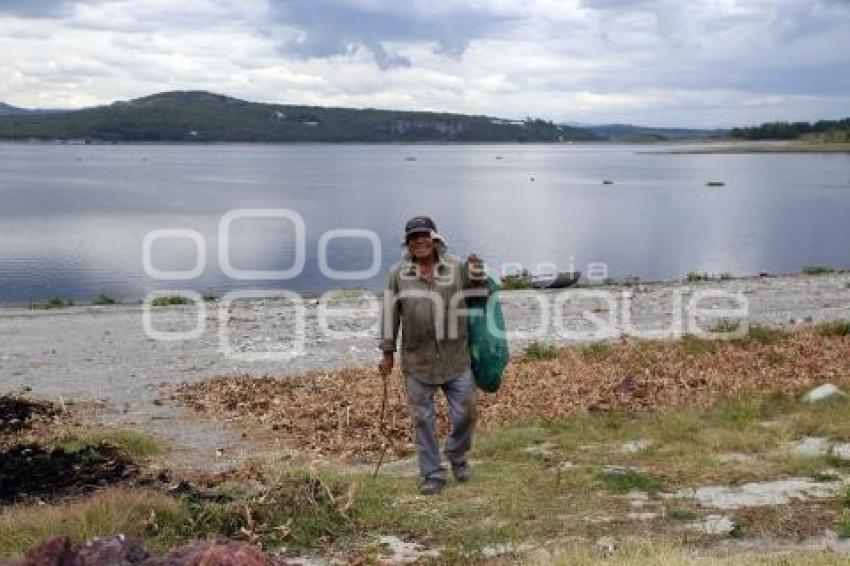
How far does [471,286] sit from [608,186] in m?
106

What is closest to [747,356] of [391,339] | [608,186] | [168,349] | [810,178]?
[391,339]

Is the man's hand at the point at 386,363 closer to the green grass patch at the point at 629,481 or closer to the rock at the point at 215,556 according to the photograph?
the green grass patch at the point at 629,481

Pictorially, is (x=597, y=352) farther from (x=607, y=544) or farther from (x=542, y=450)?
(x=607, y=544)

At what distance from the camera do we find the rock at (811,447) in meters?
9.07

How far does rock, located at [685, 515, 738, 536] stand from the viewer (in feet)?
22.5

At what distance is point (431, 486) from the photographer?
820 cm

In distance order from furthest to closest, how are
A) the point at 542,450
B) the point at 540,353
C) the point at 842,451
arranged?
1. the point at 540,353
2. the point at 542,450
3. the point at 842,451

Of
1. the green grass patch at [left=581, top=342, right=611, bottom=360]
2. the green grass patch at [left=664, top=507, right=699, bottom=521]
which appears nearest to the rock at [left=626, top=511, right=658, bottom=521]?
the green grass patch at [left=664, top=507, right=699, bottom=521]

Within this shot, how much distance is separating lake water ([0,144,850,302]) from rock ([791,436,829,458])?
28956mm

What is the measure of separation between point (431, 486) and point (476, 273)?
1.70m

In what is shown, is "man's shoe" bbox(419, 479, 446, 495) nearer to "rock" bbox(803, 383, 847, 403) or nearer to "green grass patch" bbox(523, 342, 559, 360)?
"rock" bbox(803, 383, 847, 403)

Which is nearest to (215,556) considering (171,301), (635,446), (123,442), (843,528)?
(843,528)

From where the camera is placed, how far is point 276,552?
6.70 meters

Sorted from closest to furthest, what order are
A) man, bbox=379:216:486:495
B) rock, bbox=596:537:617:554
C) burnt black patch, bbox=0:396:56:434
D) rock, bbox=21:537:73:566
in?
rock, bbox=21:537:73:566 < rock, bbox=596:537:617:554 < man, bbox=379:216:486:495 < burnt black patch, bbox=0:396:56:434
